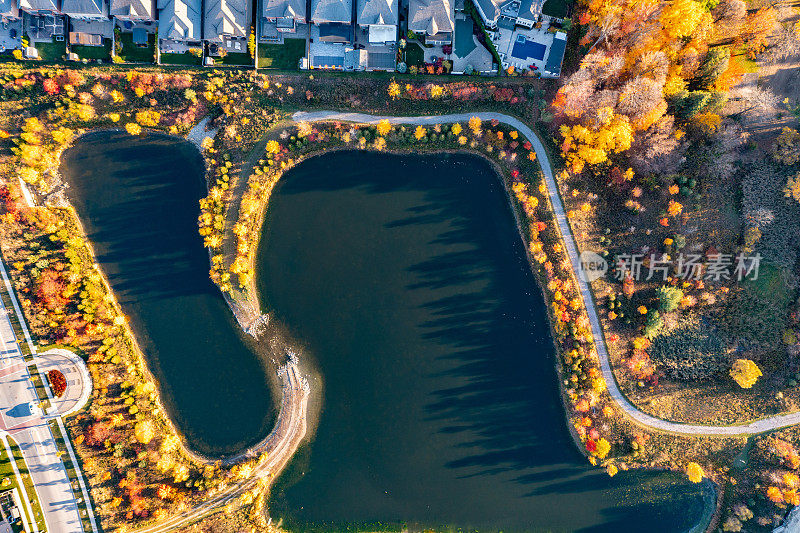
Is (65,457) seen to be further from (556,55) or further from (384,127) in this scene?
(556,55)

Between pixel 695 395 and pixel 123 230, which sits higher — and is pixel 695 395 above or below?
below

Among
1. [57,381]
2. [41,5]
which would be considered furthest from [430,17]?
[57,381]

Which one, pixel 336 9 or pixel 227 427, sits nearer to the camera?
pixel 336 9

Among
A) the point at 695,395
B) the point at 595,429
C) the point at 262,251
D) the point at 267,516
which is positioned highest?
the point at 262,251

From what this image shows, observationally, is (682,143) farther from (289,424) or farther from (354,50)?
(289,424)

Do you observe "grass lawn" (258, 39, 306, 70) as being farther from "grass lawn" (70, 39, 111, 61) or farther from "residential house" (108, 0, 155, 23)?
"grass lawn" (70, 39, 111, 61)

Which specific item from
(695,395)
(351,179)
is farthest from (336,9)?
(695,395)

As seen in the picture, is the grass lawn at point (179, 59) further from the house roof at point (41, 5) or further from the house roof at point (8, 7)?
the house roof at point (8, 7)
